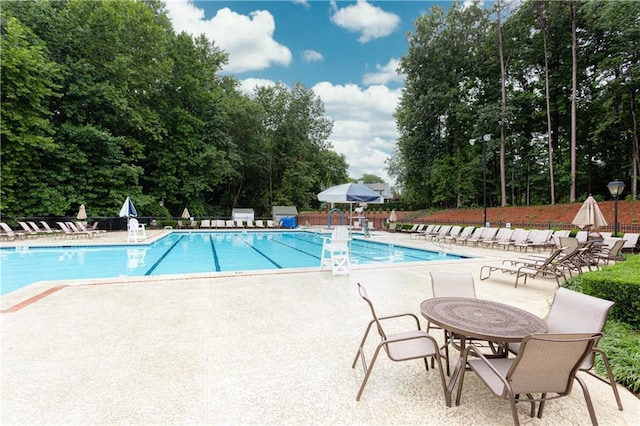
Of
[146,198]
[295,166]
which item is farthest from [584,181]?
[146,198]

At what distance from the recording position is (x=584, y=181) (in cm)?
2333

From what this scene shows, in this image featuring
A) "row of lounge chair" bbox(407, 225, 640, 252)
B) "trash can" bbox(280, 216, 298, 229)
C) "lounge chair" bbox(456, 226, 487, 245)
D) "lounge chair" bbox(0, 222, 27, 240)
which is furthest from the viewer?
"trash can" bbox(280, 216, 298, 229)

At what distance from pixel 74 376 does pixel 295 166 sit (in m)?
30.0

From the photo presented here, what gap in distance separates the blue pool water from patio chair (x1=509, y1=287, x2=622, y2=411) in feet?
24.6

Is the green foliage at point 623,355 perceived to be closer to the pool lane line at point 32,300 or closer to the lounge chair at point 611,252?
the lounge chair at point 611,252

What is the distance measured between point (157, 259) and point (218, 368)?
8998mm

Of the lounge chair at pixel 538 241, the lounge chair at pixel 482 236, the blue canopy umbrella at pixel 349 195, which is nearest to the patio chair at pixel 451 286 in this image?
the blue canopy umbrella at pixel 349 195

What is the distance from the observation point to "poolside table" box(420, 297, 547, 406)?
211 cm

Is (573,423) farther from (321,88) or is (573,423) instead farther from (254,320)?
(321,88)

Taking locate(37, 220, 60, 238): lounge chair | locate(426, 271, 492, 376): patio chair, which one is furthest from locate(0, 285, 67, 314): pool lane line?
locate(37, 220, 60, 238): lounge chair

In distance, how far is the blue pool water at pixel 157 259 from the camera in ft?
26.6

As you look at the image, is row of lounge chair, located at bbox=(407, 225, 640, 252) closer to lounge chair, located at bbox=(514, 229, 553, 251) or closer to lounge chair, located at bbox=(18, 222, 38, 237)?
lounge chair, located at bbox=(514, 229, 553, 251)

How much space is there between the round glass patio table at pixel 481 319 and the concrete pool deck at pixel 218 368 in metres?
0.60

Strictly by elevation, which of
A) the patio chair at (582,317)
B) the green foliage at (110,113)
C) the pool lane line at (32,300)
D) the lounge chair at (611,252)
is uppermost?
the green foliage at (110,113)
